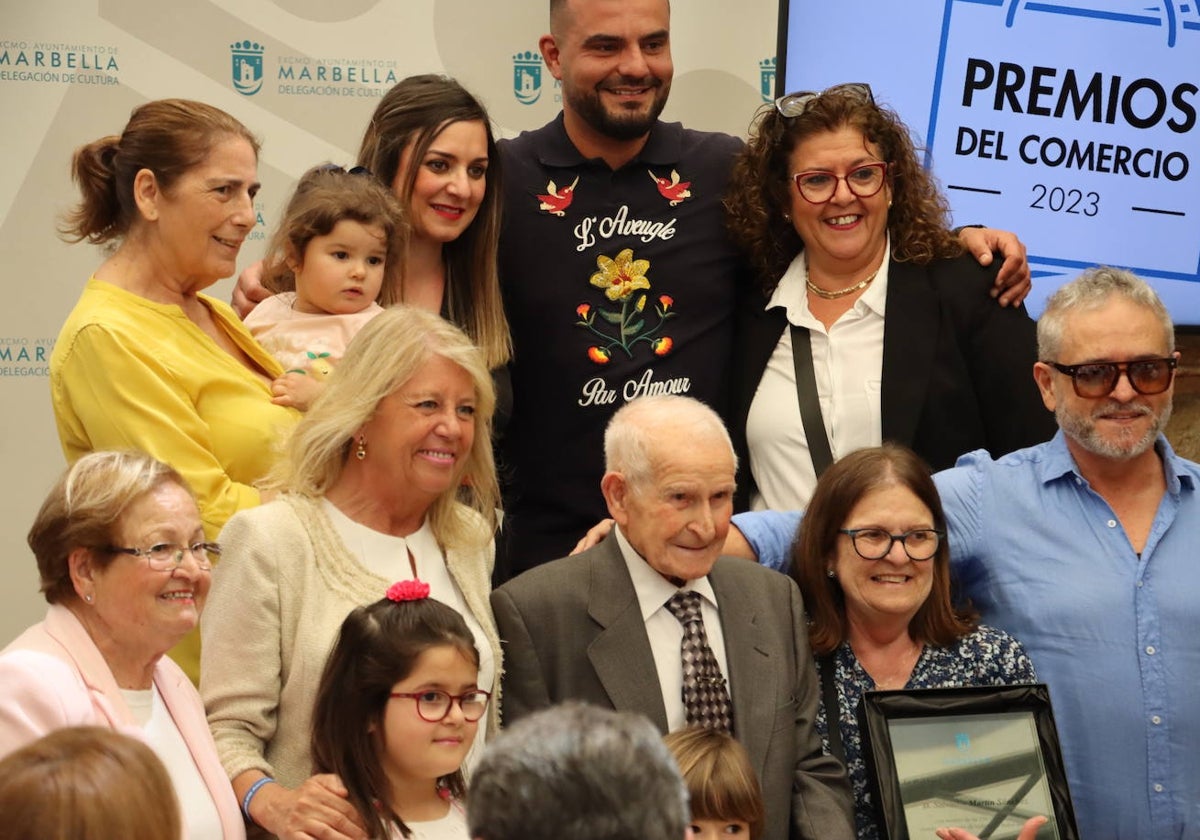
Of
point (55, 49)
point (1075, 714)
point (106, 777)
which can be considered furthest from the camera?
point (55, 49)

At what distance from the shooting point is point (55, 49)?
231 inches

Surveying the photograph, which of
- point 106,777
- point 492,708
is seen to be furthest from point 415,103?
point 106,777

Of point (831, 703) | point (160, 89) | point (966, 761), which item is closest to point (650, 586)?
point (831, 703)

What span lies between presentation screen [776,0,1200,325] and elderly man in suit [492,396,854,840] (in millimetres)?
2893

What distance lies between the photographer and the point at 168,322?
3590mm

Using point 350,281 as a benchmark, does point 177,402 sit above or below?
below

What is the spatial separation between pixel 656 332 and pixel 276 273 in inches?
38.7

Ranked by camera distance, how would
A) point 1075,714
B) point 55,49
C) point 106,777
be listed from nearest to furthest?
1. point 106,777
2. point 1075,714
3. point 55,49

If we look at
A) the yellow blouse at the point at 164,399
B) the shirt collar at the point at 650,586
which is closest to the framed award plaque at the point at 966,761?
the shirt collar at the point at 650,586

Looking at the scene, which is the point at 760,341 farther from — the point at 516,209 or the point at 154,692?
the point at 154,692

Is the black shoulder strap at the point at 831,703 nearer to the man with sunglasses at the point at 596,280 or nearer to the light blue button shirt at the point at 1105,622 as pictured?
the light blue button shirt at the point at 1105,622

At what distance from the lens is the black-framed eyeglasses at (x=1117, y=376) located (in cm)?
375

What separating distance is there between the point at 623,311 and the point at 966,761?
1527mm

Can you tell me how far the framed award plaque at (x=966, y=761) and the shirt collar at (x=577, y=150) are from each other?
5.54 ft
